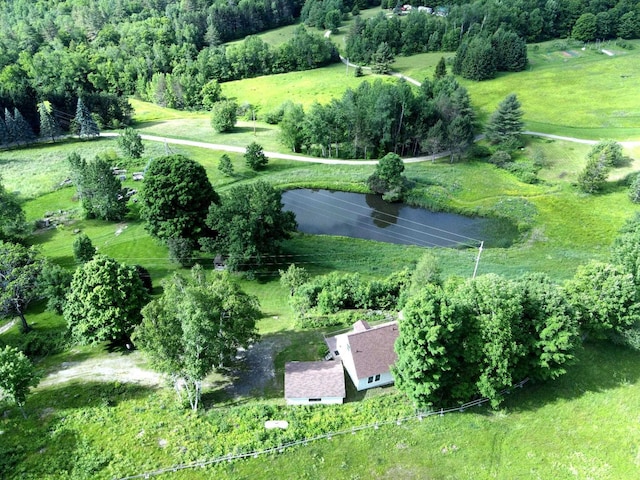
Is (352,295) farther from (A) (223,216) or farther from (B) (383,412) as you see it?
(A) (223,216)

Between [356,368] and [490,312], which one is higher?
[490,312]

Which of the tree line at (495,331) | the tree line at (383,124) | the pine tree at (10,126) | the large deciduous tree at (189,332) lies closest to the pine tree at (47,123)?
the pine tree at (10,126)

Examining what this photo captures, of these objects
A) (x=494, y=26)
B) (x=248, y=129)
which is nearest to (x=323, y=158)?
(x=248, y=129)

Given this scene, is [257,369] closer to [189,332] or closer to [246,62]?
[189,332]

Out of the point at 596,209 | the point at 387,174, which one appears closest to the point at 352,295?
the point at 387,174

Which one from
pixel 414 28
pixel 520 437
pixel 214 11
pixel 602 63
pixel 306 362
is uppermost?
pixel 214 11

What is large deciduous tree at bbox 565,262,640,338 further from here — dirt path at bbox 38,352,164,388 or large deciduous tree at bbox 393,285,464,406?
dirt path at bbox 38,352,164,388
